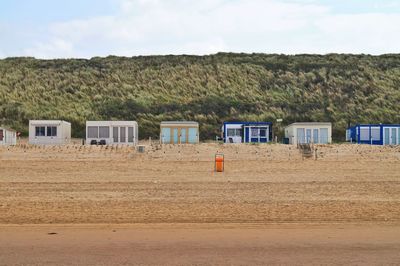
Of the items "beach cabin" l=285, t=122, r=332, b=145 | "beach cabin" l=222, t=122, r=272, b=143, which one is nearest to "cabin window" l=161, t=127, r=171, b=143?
"beach cabin" l=222, t=122, r=272, b=143

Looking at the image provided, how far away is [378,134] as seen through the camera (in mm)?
34594

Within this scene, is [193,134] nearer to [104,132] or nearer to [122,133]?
[122,133]

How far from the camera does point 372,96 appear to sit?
58750mm

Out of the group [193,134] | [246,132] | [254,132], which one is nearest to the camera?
[193,134]

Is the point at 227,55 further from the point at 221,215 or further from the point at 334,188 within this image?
the point at 221,215

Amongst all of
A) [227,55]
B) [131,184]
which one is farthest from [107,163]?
[227,55]

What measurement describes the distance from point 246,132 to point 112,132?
25.8ft

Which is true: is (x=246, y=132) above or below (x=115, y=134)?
above

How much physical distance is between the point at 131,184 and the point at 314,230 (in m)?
9.00

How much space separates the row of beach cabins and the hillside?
7.84 meters

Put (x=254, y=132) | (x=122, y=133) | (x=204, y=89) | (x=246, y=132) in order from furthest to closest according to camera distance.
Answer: (x=204, y=89) → (x=254, y=132) → (x=246, y=132) → (x=122, y=133)

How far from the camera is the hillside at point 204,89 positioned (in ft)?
164

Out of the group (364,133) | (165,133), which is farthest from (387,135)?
(165,133)

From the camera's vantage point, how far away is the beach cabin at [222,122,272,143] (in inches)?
1425
